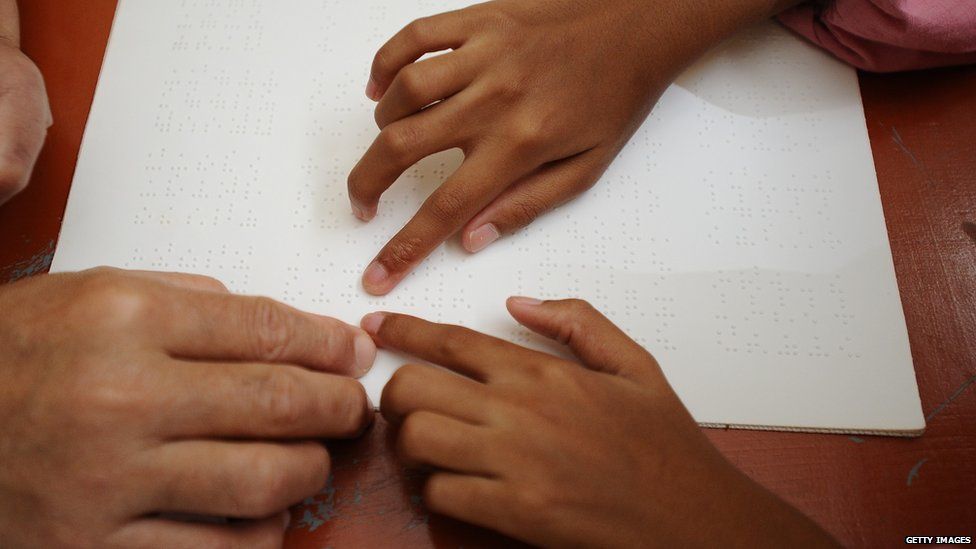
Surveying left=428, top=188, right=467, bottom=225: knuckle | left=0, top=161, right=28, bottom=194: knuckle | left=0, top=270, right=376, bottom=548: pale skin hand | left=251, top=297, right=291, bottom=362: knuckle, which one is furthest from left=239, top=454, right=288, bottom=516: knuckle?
left=0, top=161, right=28, bottom=194: knuckle

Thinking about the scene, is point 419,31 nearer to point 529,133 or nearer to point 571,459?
point 529,133

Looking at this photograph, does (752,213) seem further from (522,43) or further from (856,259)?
(522,43)

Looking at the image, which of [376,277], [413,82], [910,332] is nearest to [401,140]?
[413,82]

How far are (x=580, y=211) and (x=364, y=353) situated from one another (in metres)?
0.34

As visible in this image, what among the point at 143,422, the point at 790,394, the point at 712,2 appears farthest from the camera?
the point at 712,2

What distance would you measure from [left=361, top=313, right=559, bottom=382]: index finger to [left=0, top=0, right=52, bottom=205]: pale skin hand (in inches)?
16.5

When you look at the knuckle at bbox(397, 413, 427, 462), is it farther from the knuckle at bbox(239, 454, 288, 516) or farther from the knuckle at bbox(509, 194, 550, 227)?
the knuckle at bbox(509, 194, 550, 227)

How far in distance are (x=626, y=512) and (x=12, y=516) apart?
0.53m

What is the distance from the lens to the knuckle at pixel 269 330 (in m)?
0.57

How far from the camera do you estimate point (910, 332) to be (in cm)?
74

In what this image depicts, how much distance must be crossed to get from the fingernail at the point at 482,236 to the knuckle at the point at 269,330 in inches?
10.0

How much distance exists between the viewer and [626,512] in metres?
0.53

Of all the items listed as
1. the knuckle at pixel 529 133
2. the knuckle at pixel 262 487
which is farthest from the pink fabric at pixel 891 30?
the knuckle at pixel 262 487

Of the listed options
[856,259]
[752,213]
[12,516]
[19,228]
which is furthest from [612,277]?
[19,228]
